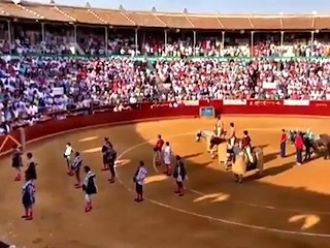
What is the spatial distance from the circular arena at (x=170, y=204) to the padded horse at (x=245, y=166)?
0.85 feet

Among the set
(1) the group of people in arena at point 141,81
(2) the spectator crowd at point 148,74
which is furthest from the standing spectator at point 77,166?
(2) the spectator crowd at point 148,74

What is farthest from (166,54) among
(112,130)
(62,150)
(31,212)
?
(31,212)

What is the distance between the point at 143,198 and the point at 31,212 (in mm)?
3573

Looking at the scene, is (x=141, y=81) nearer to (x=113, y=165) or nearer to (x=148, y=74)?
(x=148, y=74)

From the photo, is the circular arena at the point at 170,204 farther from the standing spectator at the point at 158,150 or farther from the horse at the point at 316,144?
the standing spectator at the point at 158,150

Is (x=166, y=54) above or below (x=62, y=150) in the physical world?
above

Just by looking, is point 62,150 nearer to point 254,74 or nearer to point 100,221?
point 100,221

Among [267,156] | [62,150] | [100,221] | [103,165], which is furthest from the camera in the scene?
[62,150]

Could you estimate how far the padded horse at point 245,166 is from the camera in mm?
19000

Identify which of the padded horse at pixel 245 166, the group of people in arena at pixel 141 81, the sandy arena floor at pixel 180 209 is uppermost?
the group of people in arena at pixel 141 81

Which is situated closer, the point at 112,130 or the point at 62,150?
the point at 62,150

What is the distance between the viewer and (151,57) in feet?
145

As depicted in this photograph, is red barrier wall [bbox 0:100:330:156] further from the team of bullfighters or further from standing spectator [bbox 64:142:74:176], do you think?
standing spectator [bbox 64:142:74:176]

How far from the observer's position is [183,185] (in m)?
18.7
